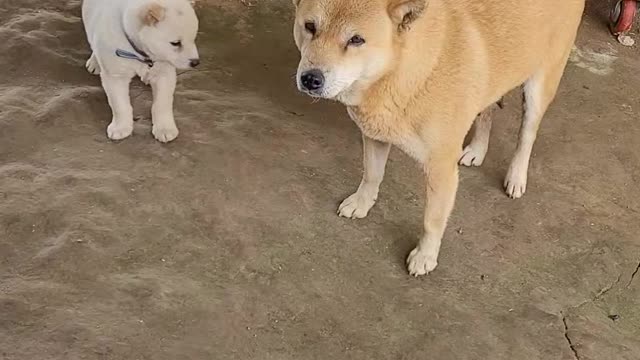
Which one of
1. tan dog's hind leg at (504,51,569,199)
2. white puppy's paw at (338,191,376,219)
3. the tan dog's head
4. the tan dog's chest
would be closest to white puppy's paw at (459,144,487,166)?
tan dog's hind leg at (504,51,569,199)

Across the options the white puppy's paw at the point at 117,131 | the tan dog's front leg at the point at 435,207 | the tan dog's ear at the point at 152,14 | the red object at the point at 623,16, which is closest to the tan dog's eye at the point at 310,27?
the tan dog's front leg at the point at 435,207

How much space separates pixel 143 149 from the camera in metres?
3.20

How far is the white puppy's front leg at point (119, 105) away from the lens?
3123 millimetres

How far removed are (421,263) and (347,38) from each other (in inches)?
36.0

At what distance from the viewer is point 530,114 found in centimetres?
309

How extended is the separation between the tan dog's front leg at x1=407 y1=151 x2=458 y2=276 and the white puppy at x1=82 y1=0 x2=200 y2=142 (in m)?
1.03

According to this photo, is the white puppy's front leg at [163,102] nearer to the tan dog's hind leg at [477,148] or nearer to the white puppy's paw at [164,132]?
the white puppy's paw at [164,132]

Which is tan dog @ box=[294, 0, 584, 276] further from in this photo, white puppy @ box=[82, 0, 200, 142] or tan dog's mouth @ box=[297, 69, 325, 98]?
white puppy @ box=[82, 0, 200, 142]

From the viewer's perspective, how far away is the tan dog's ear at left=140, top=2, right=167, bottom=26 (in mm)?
2855

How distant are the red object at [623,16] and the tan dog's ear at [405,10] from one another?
7.36ft

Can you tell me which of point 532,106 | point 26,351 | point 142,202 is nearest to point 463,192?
point 532,106

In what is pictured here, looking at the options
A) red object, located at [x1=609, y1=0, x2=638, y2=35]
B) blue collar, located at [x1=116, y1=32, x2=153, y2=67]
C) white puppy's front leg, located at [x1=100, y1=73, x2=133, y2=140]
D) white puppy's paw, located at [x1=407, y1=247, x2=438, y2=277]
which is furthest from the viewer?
red object, located at [x1=609, y1=0, x2=638, y2=35]

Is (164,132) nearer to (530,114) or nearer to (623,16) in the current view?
(530,114)

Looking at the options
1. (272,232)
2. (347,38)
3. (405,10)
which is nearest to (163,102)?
(272,232)
